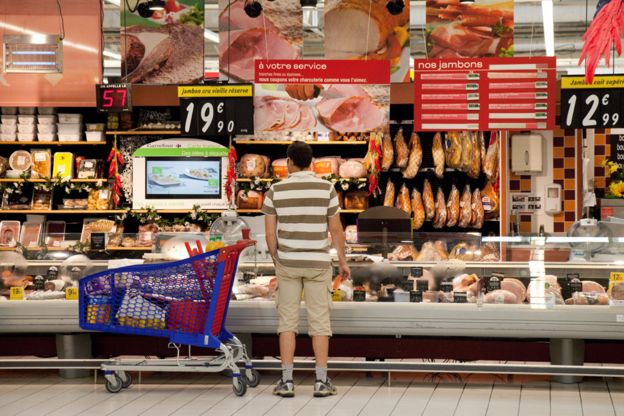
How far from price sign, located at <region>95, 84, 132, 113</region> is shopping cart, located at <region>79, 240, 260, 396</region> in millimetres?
4653

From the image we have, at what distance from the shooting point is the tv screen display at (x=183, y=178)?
39.1 feet

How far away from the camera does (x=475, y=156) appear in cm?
1158

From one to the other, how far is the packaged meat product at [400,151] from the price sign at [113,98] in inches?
115

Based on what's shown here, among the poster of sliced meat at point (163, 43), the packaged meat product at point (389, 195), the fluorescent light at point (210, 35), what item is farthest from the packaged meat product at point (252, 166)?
the fluorescent light at point (210, 35)

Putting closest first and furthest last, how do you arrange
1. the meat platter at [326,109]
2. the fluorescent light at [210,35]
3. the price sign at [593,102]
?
the price sign at [593,102]
the meat platter at [326,109]
the fluorescent light at [210,35]

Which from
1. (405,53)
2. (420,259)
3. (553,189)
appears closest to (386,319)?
(420,259)

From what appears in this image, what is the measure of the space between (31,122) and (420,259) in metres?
6.19

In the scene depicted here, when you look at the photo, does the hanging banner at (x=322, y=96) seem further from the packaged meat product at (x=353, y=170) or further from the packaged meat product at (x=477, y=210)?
the packaged meat product at (x=477, y=210)

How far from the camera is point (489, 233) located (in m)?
11.9

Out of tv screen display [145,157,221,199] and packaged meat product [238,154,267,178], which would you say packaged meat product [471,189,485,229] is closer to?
packaged meat product [238,154,267,178]

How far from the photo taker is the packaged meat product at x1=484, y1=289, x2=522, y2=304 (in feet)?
23.0

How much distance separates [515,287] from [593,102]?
3.77 metres

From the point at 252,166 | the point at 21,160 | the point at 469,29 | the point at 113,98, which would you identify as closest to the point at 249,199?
the point at 252,166

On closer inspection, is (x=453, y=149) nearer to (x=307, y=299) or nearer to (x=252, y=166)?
(x=252, y=166)
